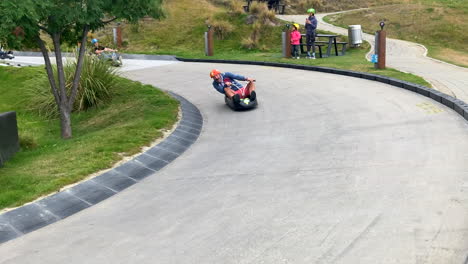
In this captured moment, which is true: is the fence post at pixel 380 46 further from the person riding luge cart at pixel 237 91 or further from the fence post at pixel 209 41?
the fence post at pixel 209 41

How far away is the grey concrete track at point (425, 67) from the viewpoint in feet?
46.4

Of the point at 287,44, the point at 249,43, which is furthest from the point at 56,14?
the point at 249,43

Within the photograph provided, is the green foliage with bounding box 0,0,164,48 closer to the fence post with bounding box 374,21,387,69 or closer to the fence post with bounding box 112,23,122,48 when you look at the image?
the fence post with bounding box 374,21,387,69

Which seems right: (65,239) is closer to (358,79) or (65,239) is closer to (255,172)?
(255,172)

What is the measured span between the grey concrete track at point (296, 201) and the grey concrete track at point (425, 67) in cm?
248

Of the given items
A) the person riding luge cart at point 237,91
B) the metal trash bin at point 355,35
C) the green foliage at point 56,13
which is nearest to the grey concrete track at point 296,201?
A: the person riding luge cart at point 237,91

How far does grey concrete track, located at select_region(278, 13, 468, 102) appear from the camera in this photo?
46.4ft

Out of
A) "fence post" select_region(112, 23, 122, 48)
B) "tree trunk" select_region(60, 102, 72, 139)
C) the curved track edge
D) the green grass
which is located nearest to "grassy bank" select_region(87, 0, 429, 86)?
"fence post" select_region(112, 23, 122, 48)

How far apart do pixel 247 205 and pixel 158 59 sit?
2050cm

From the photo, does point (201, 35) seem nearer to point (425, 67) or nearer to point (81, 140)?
point (425, 67)

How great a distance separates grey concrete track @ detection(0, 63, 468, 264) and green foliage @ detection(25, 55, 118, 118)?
246 inches

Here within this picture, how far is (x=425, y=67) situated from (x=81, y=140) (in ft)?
38.8

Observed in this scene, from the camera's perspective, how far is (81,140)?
37.3ft

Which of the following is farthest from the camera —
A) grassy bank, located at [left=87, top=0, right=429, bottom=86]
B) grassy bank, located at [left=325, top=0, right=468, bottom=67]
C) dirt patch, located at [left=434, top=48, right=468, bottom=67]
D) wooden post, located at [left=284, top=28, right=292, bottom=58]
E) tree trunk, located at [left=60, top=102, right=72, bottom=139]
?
grassy bank, located at [left=87, top=0, right=429, bottom=86]
